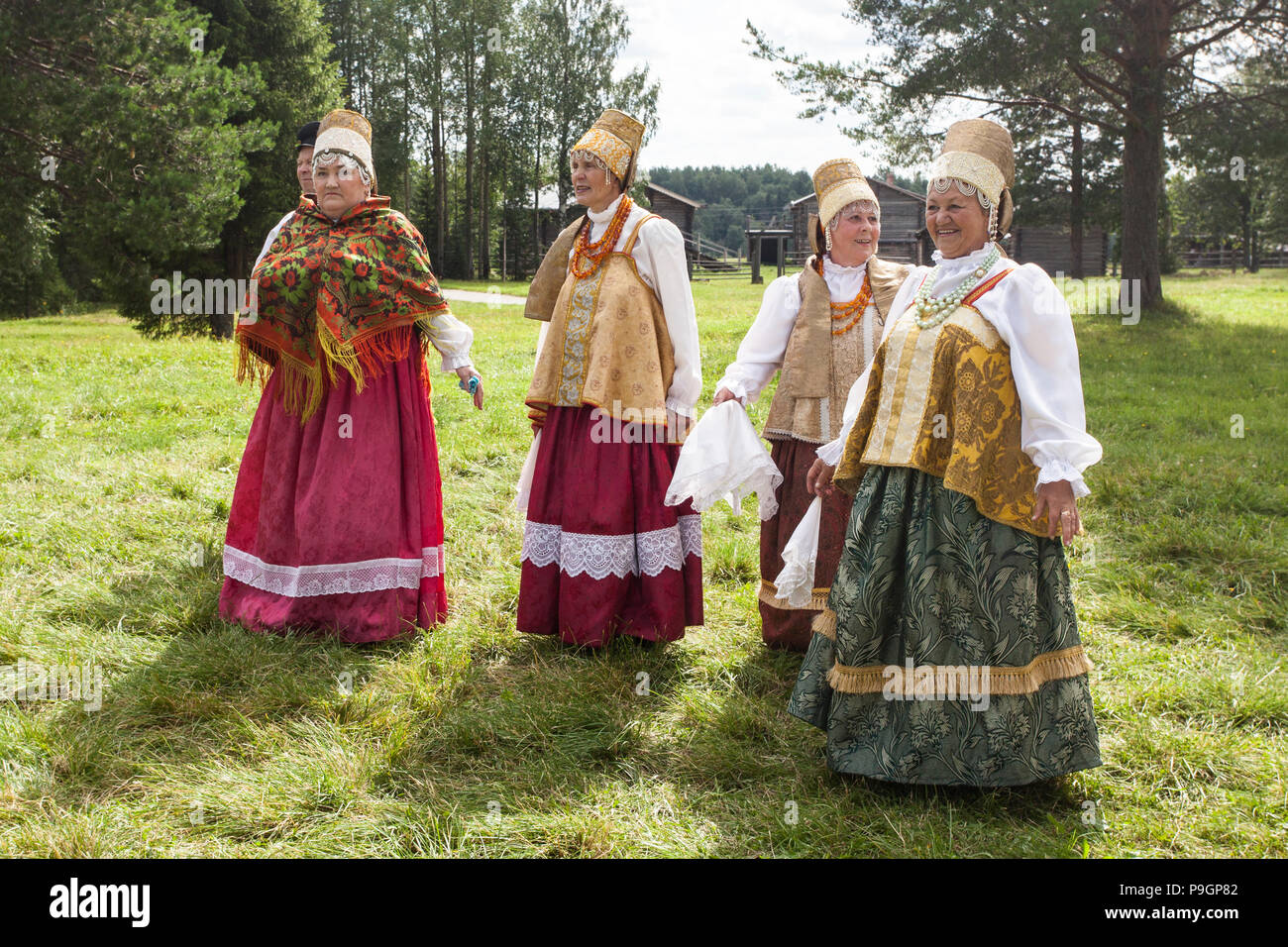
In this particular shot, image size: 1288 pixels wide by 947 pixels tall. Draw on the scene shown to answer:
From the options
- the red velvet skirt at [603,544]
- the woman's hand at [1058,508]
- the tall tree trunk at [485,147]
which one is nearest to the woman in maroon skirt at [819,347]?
the red velvet skirt at [603,544]

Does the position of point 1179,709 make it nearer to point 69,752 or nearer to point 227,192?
point 69,752

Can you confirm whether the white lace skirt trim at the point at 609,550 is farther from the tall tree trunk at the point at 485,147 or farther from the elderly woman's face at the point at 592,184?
the tall tree trunk at the point at 485,147

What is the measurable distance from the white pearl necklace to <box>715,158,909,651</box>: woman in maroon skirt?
0.89 metres

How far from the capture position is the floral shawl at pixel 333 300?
417cm

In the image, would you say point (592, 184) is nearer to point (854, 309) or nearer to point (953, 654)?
point (854, 309)

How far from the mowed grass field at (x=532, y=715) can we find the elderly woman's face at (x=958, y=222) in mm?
1733

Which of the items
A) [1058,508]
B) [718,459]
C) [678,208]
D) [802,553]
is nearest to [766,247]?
[678,208]

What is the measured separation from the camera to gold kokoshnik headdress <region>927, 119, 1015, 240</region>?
117 inches

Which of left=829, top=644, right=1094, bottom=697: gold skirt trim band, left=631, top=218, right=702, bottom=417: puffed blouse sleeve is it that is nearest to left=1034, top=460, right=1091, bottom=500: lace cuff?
left=829, top=644, right=1094, bottom=697: gold skirt trim band

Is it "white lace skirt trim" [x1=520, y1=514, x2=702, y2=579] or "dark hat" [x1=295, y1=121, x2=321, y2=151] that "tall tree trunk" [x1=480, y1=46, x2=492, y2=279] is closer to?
"dark hat" [x1=295, y1=121, x2=321, y2=151]

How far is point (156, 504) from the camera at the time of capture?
6.13 m
